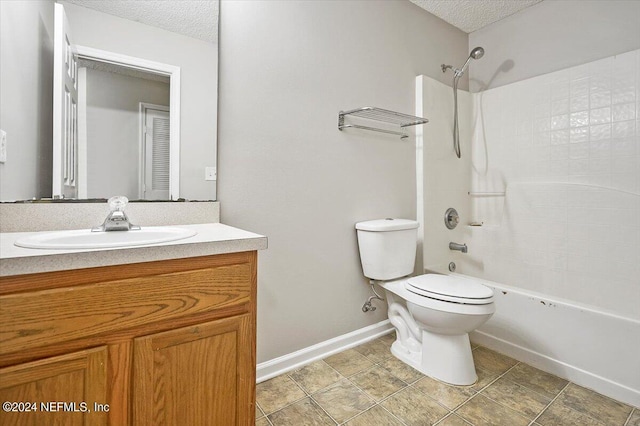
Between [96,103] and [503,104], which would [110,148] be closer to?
[96,103]

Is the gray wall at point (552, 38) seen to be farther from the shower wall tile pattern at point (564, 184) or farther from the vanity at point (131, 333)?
the vanity at point (131, 333)

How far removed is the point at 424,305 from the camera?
1567 mm

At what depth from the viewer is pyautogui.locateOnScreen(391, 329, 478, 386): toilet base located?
158cm

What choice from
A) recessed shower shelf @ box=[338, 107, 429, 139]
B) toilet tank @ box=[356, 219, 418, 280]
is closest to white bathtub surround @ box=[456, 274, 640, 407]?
toilet tank @ box=[356, 219, 418, 280]

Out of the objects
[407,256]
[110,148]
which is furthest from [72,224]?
[407,256]

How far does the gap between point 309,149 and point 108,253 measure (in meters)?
1.15

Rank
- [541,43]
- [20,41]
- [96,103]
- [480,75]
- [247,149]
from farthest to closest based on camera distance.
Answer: [480,75] < [541,43] < [247,149] < [96,103] < [20,41]

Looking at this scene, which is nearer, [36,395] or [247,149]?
[36,395]

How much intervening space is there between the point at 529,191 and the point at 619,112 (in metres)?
0.66

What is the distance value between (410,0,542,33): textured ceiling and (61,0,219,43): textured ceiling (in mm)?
1524

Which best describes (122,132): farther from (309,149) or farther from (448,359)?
(448,359)

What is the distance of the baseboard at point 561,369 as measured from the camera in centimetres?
146

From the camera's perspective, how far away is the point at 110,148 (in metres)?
1.27

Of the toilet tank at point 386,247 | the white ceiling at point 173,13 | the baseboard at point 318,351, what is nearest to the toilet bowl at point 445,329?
the toilet tank at point 386,247
